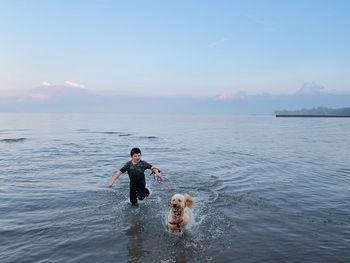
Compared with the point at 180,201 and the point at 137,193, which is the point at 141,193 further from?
the point at 180,201

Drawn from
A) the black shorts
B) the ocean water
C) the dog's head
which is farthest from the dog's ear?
the black shorts

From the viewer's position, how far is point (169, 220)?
930 cm

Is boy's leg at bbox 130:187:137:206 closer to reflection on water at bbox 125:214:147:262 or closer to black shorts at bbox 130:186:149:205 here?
black shorts at bbox 130:186:149:205

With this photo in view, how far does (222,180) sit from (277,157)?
10314mm

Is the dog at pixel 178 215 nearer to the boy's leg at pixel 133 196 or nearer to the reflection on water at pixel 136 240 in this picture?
the reflection on water at pixel 136 240

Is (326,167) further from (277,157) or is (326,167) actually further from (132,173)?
(132,173)

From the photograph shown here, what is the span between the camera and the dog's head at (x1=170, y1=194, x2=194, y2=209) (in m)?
9.06

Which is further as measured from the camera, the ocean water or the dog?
the dog

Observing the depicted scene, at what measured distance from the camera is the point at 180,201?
9.16 m

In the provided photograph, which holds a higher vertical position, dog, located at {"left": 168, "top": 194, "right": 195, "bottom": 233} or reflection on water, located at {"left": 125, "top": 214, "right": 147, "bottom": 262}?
dog, located at {"left": 168, "top": 194, "right": 195, "bottom": 233}

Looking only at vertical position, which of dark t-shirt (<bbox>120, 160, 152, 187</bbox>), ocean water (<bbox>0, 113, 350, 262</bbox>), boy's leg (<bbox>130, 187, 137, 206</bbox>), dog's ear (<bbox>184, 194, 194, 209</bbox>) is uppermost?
dark t-shirt (<bbox>120, 160, 152, 187</bbox>)

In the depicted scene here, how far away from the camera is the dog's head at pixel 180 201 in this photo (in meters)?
9.06

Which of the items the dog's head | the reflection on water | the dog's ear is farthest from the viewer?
the dog's ear

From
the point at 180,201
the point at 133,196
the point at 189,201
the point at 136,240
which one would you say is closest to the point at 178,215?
the point at 180,201
